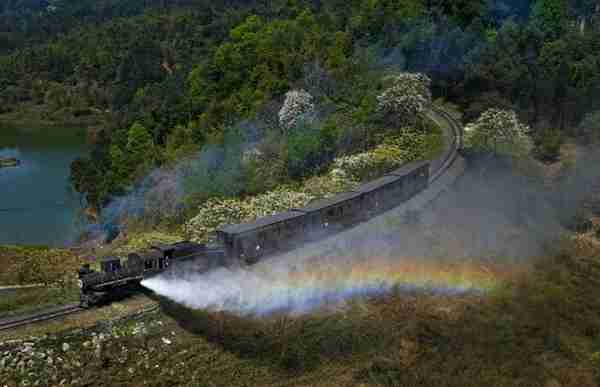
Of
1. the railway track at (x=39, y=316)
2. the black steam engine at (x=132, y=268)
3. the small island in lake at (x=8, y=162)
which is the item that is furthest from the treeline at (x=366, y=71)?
the railway track at (x=39, y=316)

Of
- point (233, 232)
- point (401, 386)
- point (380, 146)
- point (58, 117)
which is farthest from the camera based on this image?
point (58, 117)

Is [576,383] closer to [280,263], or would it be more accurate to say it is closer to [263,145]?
[280,263]

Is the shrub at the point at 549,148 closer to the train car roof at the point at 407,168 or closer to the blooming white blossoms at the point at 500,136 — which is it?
the blooming white blossoms at the point at 500,136

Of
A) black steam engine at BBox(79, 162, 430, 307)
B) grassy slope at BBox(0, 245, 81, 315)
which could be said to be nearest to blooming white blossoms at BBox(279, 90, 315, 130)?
black steam engine at BBox(79, 162, 430, 307)

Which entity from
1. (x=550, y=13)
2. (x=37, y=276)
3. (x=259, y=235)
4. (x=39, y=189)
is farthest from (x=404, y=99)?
(x=39, y=189)

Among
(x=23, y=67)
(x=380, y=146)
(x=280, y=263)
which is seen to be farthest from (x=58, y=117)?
(x=280, y=263)

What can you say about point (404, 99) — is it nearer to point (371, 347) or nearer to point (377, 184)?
point (377, 184)
